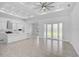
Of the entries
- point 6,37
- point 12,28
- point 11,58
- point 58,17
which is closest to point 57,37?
point 58,17

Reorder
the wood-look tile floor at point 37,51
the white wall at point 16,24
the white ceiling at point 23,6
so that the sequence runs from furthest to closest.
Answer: the white wall at point 16,24 < the white ceiling at point 23,6 < the wood-look tile floor at point 37,51

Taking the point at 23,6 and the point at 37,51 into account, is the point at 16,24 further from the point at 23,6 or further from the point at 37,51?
the point at 37,51

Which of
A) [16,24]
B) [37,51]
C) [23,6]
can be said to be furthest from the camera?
[16,24]

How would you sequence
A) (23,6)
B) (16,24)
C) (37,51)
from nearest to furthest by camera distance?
(37,51)
(23,6)
(16,24)

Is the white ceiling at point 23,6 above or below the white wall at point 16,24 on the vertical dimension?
above

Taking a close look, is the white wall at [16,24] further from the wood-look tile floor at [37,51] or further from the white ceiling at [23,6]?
the wood-look tile floor at [37,51]

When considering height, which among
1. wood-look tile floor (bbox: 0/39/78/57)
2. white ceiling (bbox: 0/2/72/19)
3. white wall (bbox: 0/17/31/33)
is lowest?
wood-look tile floor (bbox: 0/39/78/57)

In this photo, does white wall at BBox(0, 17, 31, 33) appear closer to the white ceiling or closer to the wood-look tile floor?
the white ceiling

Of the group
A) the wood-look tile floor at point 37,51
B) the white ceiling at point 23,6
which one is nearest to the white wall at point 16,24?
the white ceiling at point 23,6

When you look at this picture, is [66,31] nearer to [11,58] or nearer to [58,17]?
[58,17]

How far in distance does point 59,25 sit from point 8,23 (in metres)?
6.83

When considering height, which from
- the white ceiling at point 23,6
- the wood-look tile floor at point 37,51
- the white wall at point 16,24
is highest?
the white ceiling at point 23,6

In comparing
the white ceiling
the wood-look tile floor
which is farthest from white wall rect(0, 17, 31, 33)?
the wood-look tile floor

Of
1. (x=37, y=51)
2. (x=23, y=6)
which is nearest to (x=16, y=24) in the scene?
(x=23, y=6)
